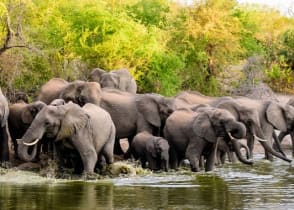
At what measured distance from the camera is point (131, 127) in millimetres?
21594

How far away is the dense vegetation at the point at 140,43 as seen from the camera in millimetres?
26703

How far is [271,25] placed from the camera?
175 ft

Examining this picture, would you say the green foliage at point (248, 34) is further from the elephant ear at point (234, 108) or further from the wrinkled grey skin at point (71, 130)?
the wrinkled grey skin at point (71, 130)

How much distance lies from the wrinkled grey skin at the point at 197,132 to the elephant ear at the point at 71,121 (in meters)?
2.68

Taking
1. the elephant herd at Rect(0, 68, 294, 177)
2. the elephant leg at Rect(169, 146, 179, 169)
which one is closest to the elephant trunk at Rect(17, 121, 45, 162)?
the elephant herd at Rect(0, 68, 294, 177)

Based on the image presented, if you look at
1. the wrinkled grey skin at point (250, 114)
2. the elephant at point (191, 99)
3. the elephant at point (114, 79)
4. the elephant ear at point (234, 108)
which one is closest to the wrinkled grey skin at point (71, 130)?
the elephant ear at point (234, 108)

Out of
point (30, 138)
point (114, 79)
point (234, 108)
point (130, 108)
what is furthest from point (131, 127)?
point (30, 138)

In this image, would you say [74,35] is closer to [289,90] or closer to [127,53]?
[127,53]

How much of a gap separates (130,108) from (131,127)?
44cm

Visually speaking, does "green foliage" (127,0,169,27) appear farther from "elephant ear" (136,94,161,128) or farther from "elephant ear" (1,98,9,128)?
"elephant ear" (1,98,9,128)

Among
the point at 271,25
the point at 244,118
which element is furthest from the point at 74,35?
the point at 271,25

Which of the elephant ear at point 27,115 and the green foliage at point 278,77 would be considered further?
the green foliage at point 278,77

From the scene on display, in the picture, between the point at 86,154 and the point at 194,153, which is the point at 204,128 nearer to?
the point at 194,153

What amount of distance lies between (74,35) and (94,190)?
44.2 feet
